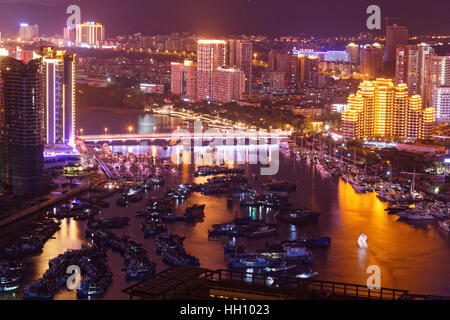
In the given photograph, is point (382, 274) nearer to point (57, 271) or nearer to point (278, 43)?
point (57, 271)

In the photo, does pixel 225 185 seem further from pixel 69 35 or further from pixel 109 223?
pixel 69 35

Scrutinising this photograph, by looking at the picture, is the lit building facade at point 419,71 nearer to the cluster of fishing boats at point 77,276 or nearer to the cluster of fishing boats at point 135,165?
the cluster of fishing boats at point 135,165

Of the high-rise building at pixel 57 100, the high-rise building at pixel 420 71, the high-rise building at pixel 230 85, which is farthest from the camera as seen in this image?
the high-rise building at pixel 230 85

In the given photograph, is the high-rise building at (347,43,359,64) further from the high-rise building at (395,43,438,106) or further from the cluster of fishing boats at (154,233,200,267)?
the cluster of fishing boats at (154,233,200,267)

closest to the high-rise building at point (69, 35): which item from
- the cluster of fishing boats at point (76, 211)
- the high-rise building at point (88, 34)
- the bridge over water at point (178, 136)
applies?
the high-rise building at point (88, 34)

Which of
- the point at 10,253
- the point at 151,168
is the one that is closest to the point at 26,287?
the point at 10,253

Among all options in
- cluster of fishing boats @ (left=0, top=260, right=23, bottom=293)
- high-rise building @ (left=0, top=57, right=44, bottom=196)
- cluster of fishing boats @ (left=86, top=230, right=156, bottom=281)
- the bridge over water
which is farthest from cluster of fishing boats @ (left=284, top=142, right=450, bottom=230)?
cluster of fishing boats @ (left=0, top=260, right=23, bottom=293)
